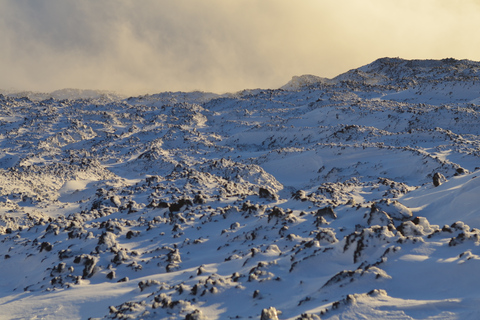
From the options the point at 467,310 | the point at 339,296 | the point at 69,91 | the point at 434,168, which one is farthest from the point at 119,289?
the point at 69,91

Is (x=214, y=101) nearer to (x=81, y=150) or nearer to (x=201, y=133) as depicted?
(x=201, y=133)

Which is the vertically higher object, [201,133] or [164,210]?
[201,133]

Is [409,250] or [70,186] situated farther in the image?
[70,186]

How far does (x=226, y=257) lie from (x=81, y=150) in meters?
34.8

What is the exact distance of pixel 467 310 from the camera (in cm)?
431

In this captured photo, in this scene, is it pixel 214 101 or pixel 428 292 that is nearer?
pixel 428 292

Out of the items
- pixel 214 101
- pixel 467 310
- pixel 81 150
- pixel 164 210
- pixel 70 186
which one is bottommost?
pixel 467 310

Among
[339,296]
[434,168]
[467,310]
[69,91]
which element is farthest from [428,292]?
[69,91]

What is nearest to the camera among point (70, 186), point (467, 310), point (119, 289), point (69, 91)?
point (467, 310)

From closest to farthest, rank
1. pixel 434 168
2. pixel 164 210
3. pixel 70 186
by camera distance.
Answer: pixel 164 210 < pixel 434 168 < pixel 70 186

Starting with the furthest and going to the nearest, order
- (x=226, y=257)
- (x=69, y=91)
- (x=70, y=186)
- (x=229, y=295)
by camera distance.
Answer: (x=69, y=91)
(x=70, y=186)
(x=226, y=257)
(x=229, y=295)

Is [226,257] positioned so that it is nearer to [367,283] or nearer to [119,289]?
[119,289]

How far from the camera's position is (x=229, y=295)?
20.2 feet

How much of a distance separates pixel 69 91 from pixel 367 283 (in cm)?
12673
